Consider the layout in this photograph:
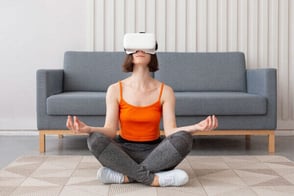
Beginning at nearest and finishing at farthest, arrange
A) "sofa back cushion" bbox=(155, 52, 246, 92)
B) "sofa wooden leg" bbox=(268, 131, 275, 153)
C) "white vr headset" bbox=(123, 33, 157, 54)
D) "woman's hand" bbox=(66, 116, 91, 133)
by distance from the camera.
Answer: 1. "woman's hand" bbox=(66, 116, 91, 133)
2. "white vr headset" bbox=(123, 33, 157, 54)
3. "sofa wooden leg" bbox=(268, 131, 275, 153)
4. "sofa back cushion" bbox=(155, 52, 246, 92)

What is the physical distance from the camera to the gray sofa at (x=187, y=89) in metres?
3.18

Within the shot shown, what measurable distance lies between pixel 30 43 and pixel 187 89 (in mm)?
1581

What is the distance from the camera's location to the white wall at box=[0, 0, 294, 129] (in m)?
4.12

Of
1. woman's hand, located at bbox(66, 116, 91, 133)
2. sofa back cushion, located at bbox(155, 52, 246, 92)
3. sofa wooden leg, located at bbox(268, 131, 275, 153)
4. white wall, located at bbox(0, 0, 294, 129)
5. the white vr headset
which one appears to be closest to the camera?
woman's hand, located at bbox(66, 116, 91, 133)

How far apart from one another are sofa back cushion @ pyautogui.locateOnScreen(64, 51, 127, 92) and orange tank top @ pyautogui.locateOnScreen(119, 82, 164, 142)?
153cm

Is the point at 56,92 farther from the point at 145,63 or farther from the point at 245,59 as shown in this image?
the point at 245,59

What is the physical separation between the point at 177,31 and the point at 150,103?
6.67 feet

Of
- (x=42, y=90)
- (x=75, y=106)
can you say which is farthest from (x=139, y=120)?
(x=42, y=90)

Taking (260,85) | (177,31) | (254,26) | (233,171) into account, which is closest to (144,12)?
(177,31)

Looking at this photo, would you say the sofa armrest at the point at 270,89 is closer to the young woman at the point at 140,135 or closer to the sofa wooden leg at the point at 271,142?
the sofa wooden leg at the point at 271,142

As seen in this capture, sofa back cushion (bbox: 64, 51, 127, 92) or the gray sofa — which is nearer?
the gray sofa

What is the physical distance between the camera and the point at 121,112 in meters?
2.27

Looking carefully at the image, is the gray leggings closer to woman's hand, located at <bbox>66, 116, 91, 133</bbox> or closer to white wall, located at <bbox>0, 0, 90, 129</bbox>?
woman's hand, located at <bbox>66, 116, 91, 133</bbox>

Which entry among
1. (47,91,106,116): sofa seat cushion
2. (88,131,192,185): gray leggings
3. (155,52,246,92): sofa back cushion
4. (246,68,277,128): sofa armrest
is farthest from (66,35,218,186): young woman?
(155,52,246,92): sofa back cushion
